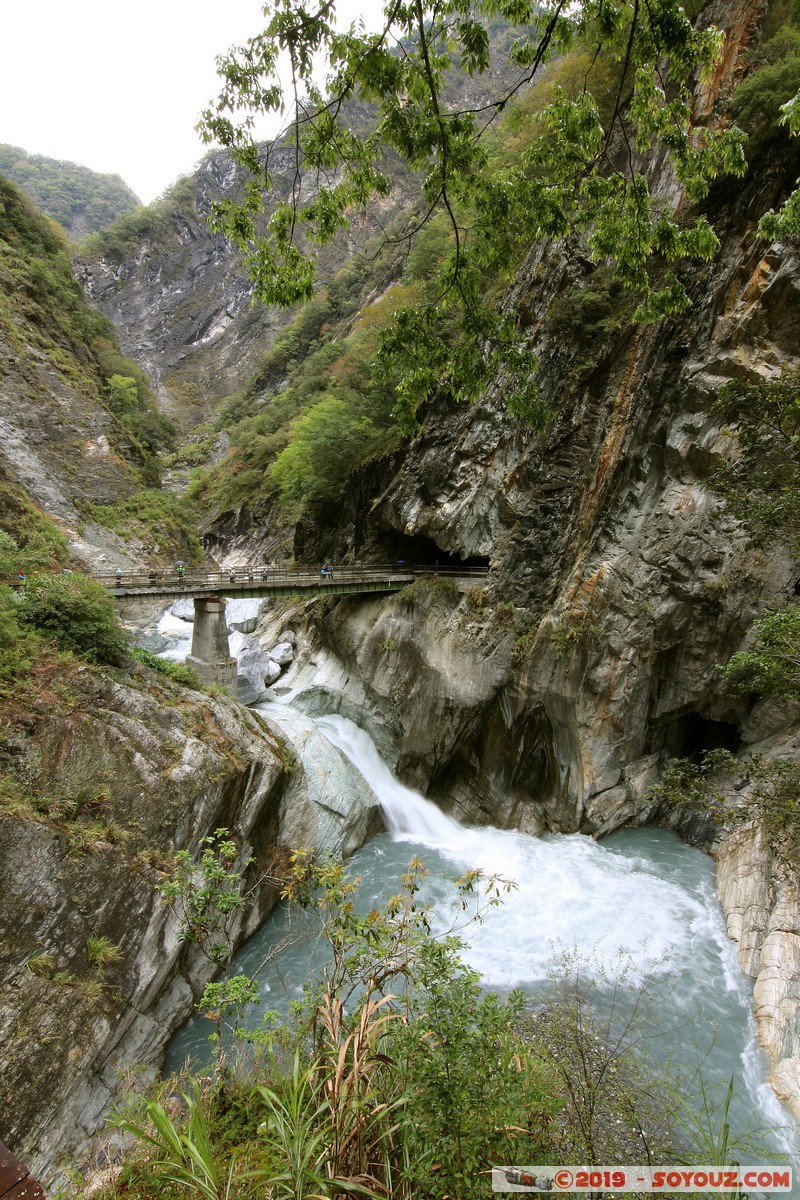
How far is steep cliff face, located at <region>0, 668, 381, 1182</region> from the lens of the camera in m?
5.42

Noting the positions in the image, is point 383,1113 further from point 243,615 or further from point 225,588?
point 243,615

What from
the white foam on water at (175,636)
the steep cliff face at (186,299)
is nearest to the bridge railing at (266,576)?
the white foam on water at (175,636)

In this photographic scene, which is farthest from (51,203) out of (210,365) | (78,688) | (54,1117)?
(54,1117)

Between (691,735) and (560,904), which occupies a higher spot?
(691,735)

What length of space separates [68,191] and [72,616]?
102646mm

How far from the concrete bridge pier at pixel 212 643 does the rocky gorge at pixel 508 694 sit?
104 inches

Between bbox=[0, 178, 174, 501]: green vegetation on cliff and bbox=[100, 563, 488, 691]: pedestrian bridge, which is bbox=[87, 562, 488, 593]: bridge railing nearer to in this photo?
bbox=[100, 563, 488, 691]: pedestrian bridge

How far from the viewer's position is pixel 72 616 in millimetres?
8727

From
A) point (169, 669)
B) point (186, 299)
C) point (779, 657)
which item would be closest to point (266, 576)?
point (169, 669)

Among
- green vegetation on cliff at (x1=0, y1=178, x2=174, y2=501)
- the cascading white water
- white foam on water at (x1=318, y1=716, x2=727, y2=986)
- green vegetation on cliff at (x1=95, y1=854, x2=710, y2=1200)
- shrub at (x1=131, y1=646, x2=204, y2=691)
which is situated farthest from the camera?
green vegetation on cliff at (x1=0, y1=178, x2=174, y2=501)

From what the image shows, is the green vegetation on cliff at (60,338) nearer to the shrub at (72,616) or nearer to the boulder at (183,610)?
the boulder at (183,610)

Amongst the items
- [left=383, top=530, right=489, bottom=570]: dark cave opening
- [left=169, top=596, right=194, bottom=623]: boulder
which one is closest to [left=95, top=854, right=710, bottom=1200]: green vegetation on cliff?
[left=383, top=530, right=489, bottom=570]: dark cave opening

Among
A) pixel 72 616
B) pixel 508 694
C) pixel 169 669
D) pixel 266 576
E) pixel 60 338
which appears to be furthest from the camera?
pixel 60 338

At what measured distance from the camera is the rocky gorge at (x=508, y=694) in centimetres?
633
